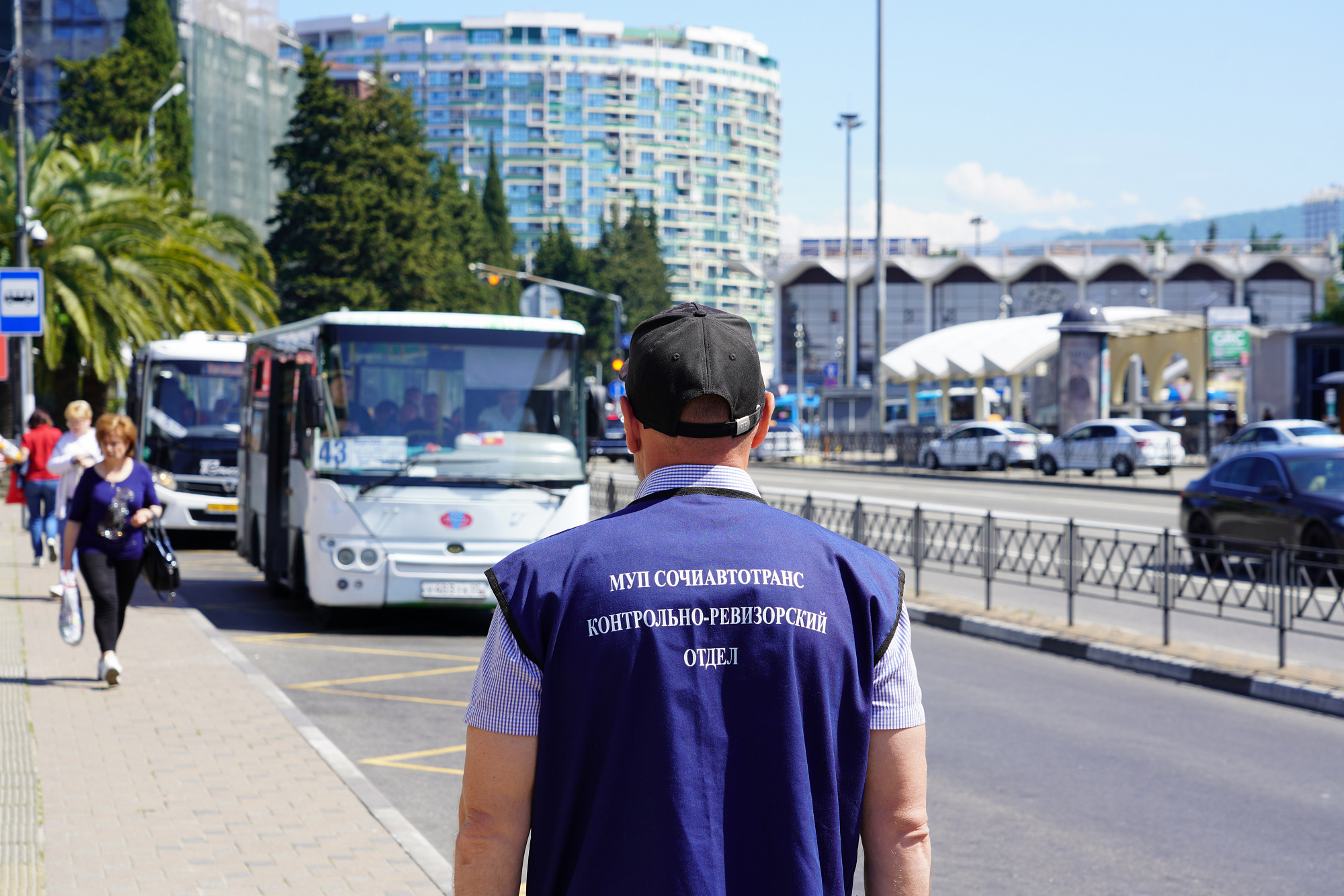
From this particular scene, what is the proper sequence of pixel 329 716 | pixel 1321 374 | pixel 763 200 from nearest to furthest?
pixel 329 716
pixel 1321 374
pixel 763 200

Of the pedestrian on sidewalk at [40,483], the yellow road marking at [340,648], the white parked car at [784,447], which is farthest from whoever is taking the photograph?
the white parked car at [784,447]

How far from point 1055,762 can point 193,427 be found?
15.1 meters

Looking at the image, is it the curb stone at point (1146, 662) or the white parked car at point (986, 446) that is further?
the white parked car at point (986, 446)

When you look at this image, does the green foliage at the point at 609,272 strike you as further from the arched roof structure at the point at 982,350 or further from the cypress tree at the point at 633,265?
the arched roof structure at the point at 982,350

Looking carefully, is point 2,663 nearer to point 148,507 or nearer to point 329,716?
point 148,507

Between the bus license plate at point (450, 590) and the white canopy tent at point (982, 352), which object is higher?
the white canopy tent at point (982, 352)

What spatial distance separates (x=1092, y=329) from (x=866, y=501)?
2714 centimetres

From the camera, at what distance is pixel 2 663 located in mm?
9602

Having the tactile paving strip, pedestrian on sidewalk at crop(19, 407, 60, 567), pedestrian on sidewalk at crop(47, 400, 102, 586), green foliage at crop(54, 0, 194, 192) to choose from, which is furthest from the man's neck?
green foliage at crop(54, 0, 194, 192)

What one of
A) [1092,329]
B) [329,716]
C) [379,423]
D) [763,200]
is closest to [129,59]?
[1092,329]

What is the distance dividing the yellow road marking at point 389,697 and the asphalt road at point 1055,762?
2 cm

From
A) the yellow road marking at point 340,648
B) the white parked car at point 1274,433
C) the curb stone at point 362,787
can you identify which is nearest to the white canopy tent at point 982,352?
the white parked car at point 1274,433

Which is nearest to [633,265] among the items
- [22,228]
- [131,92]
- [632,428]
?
[131,92]

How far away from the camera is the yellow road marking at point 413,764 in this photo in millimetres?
7250
